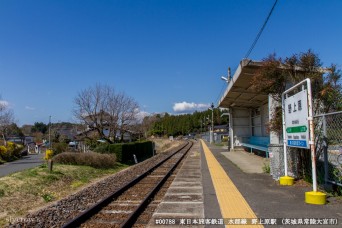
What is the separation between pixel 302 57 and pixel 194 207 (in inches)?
242

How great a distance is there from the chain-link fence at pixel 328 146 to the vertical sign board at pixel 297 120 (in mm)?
505

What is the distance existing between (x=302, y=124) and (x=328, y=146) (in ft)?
5.54

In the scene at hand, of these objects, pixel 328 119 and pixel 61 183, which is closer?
pixel 328 119

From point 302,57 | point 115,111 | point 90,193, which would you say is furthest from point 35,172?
point 115,111

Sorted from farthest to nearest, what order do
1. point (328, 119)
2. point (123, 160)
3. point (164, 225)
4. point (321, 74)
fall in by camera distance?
point (123, 160)
point (321, 74)
point (328, 119)
point (164, 225)

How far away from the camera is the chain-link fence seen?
336 inches

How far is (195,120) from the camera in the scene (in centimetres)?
14550

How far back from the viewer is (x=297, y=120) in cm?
895

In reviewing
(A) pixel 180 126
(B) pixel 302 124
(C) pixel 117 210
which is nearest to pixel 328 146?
(B) pixel 302 124

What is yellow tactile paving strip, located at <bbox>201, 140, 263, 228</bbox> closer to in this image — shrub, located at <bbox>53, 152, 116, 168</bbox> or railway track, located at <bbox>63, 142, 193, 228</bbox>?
railway track, located at <bbox>63, 142, 193, 228</bbox>

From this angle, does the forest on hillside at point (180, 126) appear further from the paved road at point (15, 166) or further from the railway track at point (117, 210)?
the railway track at point (117, 210)

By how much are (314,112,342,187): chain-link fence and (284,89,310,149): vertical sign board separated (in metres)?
0.50

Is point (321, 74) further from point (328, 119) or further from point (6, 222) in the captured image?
point (6, 222)

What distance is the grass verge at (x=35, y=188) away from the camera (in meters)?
10.5
